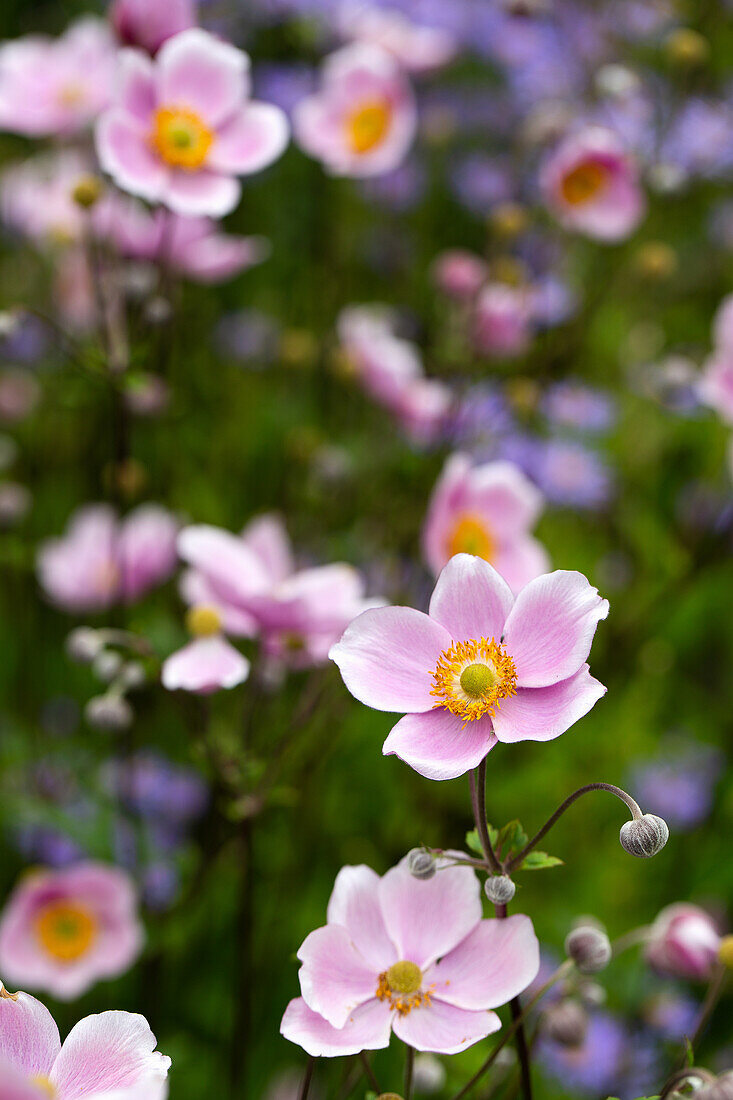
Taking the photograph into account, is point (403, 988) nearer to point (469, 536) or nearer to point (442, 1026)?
point (442, 1026)

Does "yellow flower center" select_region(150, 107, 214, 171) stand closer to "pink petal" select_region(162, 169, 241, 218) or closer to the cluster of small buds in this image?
"pink petal" select_region(162, 169, 241, 218)

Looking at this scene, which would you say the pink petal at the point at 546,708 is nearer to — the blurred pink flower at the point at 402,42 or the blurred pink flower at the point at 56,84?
the blurred pink flower at the point at 56,84

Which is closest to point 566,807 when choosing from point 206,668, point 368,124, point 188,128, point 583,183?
point 206,668

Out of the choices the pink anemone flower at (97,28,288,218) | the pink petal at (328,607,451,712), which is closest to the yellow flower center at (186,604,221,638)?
the pink petal at (328,607,451,712)

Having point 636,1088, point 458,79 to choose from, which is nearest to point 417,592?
point 636,1088

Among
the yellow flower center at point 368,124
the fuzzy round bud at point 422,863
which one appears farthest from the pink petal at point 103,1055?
the yellow flower center at point 368,124

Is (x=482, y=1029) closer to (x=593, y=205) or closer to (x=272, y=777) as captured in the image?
(x=272, y=777)

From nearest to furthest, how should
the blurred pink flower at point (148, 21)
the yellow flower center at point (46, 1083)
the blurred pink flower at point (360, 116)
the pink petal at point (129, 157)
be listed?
the yellow flower center at point (46, 1083) → the pink petal at point (129, 157) → the blurred pink flower at point (148, 21) → the blurred pink flower at point (360, 116)
